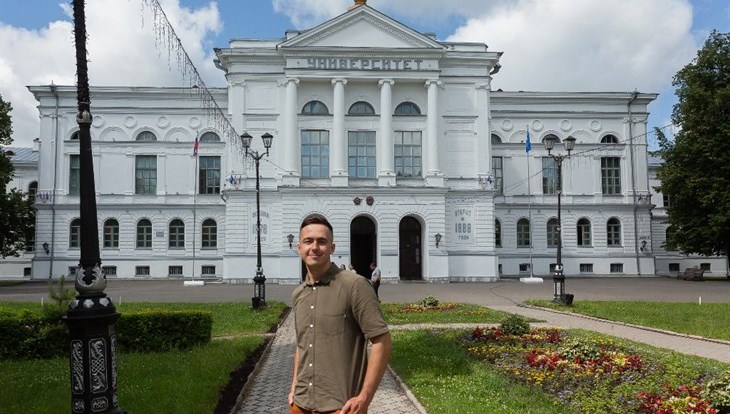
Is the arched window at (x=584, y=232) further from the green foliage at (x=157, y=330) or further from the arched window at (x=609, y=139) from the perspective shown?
the green foliage at (x=157, y=330)

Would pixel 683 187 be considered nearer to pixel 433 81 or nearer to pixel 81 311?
pixel 433 81

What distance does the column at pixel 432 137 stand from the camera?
133ft

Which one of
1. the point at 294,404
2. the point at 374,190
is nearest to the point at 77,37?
the point at 294,404

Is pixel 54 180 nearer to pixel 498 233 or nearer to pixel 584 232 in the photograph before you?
pixel 498 233

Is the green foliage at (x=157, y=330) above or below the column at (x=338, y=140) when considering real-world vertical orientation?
below

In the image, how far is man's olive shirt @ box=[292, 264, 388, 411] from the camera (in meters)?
4.01

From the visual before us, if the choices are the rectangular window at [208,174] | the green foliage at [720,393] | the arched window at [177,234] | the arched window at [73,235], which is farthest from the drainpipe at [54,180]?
the green foliage at [720,393]

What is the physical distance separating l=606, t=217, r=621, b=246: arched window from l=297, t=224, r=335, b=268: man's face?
4860cm

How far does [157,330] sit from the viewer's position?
12.8 m

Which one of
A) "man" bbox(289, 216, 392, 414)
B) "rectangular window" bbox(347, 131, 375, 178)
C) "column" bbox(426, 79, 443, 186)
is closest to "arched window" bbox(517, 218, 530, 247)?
"column" bbox(426, 79, 443, 186)

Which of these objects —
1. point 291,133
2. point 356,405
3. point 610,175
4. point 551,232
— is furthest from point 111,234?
point 356,405

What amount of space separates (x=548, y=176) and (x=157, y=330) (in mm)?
41827

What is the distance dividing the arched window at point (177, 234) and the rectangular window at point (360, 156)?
14.8 metres

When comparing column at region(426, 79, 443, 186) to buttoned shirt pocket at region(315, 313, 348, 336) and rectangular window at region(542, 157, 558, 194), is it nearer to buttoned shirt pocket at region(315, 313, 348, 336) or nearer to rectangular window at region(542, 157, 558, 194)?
rectangular window at region(542, 157, 558, 194)
